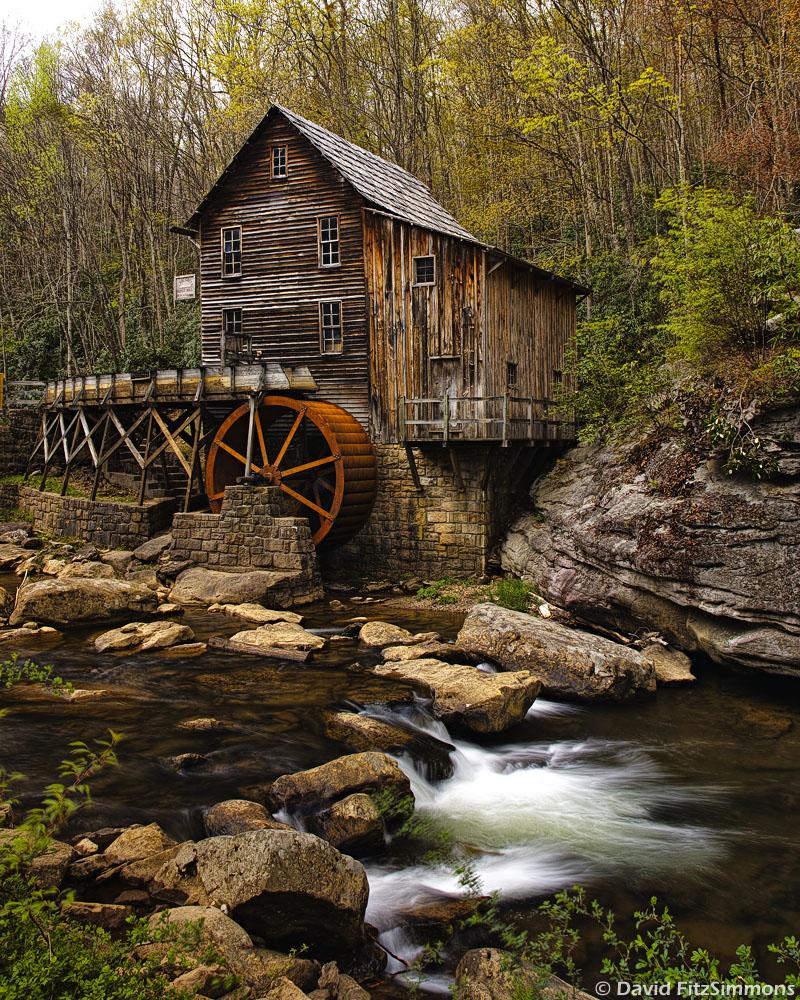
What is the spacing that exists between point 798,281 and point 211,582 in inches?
425

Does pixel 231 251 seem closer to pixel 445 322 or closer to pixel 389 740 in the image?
pixel 445 322

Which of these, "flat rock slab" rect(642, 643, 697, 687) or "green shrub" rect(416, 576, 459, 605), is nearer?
"flat rock slab" rect(642, 643, 697, 687)

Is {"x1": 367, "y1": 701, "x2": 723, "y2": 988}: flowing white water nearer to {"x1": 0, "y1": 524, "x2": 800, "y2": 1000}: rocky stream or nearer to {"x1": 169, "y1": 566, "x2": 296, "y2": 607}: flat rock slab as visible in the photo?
{"x1": 0, "y1": 524, "x2": 800, "y2": 1000}: rocky stream

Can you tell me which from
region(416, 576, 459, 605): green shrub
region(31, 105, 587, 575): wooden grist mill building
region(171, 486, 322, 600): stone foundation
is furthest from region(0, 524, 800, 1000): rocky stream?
region(31, 105, 587, 575): wooden grist mill building

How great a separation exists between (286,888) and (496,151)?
74.3 feet

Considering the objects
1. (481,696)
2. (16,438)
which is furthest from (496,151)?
(481,696)

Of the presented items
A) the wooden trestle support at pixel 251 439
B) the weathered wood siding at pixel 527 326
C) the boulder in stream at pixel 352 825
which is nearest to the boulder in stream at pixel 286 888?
the boulder in stream at pixel 352 825

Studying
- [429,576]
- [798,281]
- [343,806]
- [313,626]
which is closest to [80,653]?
[313,626]

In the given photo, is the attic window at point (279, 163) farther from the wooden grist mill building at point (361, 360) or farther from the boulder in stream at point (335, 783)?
the boulder in stream at point (335, 783)

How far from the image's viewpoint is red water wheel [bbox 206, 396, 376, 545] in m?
14.9

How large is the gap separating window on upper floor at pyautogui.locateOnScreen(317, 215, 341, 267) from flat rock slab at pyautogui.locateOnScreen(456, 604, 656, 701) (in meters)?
9.84

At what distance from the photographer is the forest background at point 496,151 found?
1233cm

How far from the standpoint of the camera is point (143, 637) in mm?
10688

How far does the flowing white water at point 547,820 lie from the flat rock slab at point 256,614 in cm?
440
